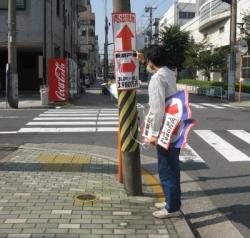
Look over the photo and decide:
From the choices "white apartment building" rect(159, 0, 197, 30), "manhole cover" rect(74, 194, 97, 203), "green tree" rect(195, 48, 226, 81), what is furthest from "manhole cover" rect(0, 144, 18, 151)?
"white apartment building" rect(159, 0, 197, 30)

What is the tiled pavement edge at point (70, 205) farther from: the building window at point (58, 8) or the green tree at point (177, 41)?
the green tree at point (177, 41)

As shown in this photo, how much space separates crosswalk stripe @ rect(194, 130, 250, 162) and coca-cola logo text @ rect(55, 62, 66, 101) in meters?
12.1

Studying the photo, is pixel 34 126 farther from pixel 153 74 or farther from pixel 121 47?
pixel 153 74

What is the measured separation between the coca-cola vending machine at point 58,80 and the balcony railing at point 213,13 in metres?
32.0

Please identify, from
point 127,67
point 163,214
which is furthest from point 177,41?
point 163,214

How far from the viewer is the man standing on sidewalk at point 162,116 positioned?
5656 millimetres

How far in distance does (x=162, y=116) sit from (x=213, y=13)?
5511 centimetres

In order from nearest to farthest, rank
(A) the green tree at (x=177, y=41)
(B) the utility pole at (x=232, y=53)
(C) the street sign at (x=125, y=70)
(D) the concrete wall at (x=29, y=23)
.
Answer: (C) the street sign at (x=125, y=70) < (D) the concrete wall at (x=29, y=23) < (B) the utility pole at (x=232, y=53) < (A) the green tree at (x=177, y=41)

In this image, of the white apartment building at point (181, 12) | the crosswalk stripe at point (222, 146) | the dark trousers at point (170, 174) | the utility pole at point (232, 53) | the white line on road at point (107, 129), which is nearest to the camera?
the dark trousers at point (170, 174)

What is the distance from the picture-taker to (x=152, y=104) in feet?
18.6

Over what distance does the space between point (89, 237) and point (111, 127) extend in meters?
10.4

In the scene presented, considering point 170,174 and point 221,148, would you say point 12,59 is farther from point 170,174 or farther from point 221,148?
point 170,174

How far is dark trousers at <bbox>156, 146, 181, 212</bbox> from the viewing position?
5.88 meters

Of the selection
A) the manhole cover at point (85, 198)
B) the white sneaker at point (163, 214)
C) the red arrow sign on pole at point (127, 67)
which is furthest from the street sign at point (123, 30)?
the white sneaker at point (163, 214)
